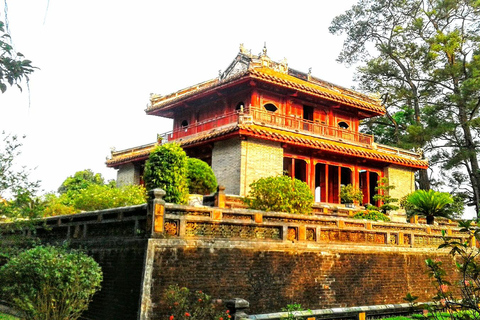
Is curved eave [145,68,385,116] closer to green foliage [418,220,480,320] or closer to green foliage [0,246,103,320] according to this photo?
green foliage [0,246,103,320]

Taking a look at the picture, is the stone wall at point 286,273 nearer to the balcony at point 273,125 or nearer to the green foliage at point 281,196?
the green foliage at point 281,196

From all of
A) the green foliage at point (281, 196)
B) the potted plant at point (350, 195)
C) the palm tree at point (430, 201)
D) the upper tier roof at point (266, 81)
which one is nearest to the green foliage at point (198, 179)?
the green foliage at point (281, 196)

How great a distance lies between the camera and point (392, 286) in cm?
1383

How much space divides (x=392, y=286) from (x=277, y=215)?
4.62 meters

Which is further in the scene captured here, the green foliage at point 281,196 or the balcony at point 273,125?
the balcony at point 273,125

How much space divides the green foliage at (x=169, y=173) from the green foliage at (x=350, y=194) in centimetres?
A: 881

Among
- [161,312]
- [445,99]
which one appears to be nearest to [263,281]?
[161,312]

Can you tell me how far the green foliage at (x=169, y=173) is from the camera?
545 inches

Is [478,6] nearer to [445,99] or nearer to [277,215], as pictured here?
[445,99]

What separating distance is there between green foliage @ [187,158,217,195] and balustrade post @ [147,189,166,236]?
5.81 metres

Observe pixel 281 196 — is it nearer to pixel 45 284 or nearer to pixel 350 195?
pixel 45 284

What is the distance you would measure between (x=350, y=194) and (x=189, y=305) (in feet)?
41.2

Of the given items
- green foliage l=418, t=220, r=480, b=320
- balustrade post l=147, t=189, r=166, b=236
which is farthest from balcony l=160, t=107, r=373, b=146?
green foliage l=418, t=220, r=480, b=320

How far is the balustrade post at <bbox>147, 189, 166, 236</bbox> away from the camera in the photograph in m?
9.57
